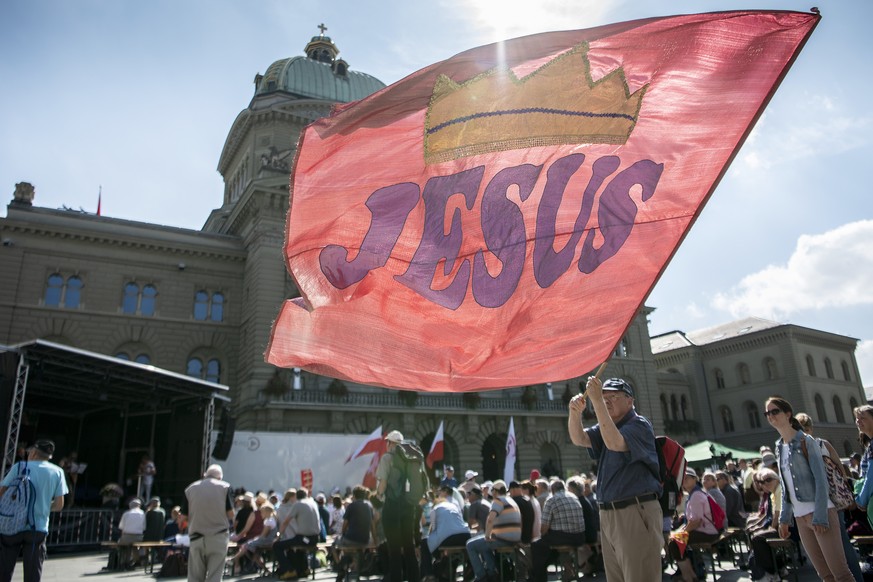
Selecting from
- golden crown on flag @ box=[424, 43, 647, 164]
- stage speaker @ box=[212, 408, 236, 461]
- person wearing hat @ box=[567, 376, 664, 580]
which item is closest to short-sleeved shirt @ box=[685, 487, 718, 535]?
person wearing hat @ box=[567, 376, 664, 580]

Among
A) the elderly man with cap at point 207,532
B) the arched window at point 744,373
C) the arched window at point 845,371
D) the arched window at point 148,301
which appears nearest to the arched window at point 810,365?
the arched window at point 744,373

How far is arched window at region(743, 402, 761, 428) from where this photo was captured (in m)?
54.0

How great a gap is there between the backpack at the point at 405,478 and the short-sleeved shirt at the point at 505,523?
1.18 m

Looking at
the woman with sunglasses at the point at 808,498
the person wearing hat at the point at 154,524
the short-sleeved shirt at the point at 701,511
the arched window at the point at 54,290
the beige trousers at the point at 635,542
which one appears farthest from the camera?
the arched window at the point at 54,290

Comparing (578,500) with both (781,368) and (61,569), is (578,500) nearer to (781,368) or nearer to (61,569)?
(61,569)

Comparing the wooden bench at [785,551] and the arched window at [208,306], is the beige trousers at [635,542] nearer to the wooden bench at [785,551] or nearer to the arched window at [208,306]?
the wooden bench at [785,551]

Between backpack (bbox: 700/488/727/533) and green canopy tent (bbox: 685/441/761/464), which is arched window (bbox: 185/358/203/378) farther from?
backpack (bbox: 700/488/727/533)

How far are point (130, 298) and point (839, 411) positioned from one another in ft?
184

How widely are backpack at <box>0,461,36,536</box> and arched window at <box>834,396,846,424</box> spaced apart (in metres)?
61.4

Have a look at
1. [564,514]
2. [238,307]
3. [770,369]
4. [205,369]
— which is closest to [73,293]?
[205,369]

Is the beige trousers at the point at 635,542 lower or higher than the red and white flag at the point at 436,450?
lower

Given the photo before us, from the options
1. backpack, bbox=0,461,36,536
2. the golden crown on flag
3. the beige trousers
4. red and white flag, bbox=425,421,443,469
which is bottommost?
the beige trousers

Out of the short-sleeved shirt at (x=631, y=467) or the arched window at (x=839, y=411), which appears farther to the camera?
the arched window at (x=839, y=411)

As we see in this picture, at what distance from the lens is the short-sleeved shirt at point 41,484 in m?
7.44
